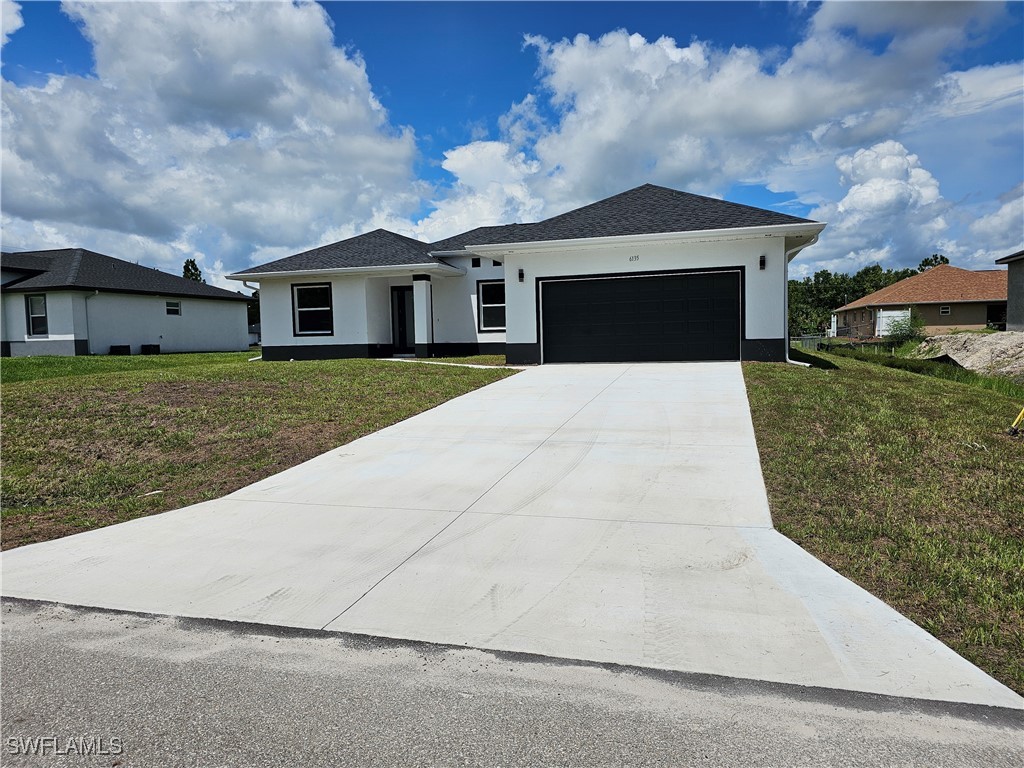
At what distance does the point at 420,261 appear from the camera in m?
19.8

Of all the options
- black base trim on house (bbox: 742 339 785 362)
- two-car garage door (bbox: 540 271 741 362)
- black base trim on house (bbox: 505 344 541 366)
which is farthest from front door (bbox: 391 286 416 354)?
black base trim on house (bbox: 742 339 785 362)

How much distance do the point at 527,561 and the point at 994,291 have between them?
151ft

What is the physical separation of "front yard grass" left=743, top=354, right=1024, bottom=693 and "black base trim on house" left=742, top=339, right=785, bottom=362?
4.99m

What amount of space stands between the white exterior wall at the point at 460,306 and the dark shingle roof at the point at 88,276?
1389 centimetres

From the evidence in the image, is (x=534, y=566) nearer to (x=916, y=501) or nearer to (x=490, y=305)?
(x=916, y=501)

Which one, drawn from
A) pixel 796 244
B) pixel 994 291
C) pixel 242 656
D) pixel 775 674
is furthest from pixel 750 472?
pixel 994 291

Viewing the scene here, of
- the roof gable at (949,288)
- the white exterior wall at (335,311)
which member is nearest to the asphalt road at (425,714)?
the white exterior wall at (335,311)

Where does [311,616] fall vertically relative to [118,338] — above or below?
below

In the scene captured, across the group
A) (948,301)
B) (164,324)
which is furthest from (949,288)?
(164,324)

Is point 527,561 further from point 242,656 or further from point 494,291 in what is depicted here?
point 494,291

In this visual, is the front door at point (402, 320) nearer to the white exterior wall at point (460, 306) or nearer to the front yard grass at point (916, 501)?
the white exterior wall at point (460, 306)

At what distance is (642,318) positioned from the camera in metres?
15.9

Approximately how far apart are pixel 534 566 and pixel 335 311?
57.8 ft

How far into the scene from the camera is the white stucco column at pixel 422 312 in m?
20.4
